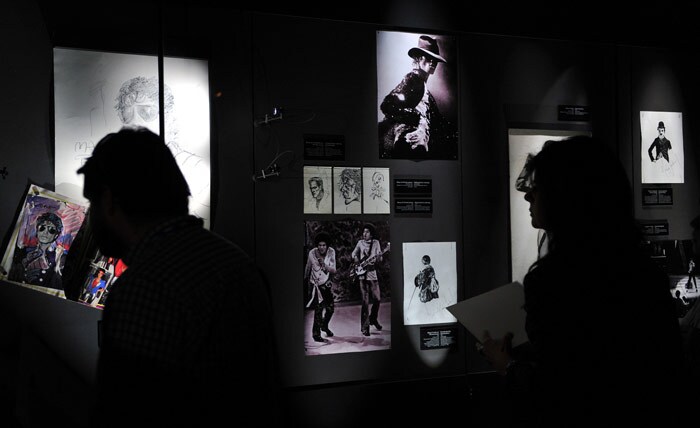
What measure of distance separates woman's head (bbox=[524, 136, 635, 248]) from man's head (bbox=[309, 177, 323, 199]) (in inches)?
60.1

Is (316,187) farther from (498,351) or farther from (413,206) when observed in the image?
(498,351)

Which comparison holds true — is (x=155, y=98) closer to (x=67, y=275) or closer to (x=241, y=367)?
(x=67, y=275)

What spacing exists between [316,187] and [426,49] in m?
1.00

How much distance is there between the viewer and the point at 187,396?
1389mm

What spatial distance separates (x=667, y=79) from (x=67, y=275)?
3694 mm

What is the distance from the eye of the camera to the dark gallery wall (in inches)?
108

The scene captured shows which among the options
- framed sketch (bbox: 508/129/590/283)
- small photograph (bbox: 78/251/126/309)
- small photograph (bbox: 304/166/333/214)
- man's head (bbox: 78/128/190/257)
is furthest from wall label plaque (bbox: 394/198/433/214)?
man's head (bbox: 78/128/190/257)

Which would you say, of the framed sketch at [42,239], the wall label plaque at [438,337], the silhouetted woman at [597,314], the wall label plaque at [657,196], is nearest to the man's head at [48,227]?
the framed sketch at [42,239]

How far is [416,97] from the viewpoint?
347 centimetres

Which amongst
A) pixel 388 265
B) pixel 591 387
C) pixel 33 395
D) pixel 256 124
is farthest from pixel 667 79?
pixel 33 395

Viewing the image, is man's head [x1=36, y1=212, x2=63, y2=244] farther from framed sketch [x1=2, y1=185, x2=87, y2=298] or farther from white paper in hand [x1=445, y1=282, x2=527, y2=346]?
white paper in hand [x1=445, y1=282, x2=527, y2=346]

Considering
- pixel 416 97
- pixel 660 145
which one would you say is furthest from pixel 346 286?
pixel 660 145

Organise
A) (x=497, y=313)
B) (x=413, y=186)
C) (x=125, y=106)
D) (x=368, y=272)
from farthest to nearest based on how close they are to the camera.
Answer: (x=413, y=186) → (x=368, y=272) → (x=125, y=106) → (x=497, y=313)

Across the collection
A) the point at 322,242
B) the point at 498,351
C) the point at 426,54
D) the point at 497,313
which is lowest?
the point at 498,351
